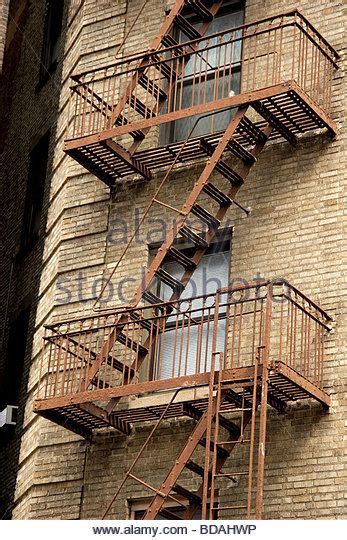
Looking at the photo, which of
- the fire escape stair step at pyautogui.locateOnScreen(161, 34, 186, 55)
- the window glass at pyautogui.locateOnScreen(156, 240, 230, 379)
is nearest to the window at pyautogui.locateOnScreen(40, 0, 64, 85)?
the fire escape stair step at pyautogui.locateOnScreen(161, 34, 186, 55)

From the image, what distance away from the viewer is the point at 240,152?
20.9m

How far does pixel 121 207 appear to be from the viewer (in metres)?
22.5

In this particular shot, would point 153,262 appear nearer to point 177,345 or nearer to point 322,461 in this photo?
point 177,345

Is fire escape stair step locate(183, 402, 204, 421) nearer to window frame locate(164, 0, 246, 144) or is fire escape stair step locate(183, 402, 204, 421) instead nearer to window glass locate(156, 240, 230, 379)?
window glass locate(156, 240, 230, 379)

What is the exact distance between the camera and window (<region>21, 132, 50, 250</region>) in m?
26.9

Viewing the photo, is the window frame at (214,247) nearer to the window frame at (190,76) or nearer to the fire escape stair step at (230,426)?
the window frame at (190,76)

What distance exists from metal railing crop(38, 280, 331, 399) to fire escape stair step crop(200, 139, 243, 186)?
1.47 metres

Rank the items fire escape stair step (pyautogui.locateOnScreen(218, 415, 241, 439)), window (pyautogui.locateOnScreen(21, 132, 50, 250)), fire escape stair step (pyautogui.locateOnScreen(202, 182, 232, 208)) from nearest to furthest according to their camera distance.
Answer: fire escape stair step (pyautogui.locateOnScreen(218, 415, 241, 439))
fire escape stair step (pyautogui.locateOnScreen(202, 182, 232, 208))
window (pyautogui.locateOnScreen(21, 132, 50, 250))

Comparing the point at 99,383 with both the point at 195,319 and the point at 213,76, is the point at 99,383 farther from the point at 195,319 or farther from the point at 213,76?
the point at 213,76

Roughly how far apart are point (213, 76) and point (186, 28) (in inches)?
31.7

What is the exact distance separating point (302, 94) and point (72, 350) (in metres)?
4.87

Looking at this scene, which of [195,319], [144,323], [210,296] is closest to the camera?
[210,296]

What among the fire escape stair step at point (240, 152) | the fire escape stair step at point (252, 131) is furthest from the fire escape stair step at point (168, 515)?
the fire escape stair step at point (252, 131)

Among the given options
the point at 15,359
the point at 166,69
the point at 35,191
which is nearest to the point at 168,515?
the point at 166,69
